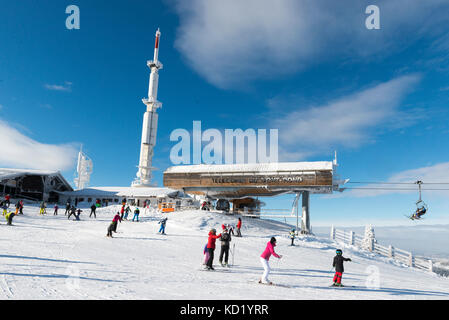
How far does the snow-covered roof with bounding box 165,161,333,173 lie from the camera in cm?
3294

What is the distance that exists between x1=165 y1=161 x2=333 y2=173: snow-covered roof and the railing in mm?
6944

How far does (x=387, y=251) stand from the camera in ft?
89.0

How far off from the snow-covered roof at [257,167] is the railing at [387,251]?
694 cm

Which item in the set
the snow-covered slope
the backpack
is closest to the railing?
the snow-covered slope

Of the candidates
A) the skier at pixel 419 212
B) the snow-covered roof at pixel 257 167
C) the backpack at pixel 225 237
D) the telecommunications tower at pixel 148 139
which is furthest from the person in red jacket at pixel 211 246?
the telecommunications tower at pixel 148 139

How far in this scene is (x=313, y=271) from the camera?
13.6 metres

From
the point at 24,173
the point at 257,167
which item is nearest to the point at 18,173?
the point at 24,173

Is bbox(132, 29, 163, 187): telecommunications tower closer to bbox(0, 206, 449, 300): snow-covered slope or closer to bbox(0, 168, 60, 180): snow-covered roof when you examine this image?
bbox(0, 168, 60, 180): snow-covered roof

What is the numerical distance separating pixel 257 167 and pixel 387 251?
15510 millimetres

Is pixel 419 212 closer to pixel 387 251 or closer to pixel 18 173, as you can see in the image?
pixel 387 251

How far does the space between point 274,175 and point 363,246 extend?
11322 mm

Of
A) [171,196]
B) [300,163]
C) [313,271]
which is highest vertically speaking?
[300,163]
